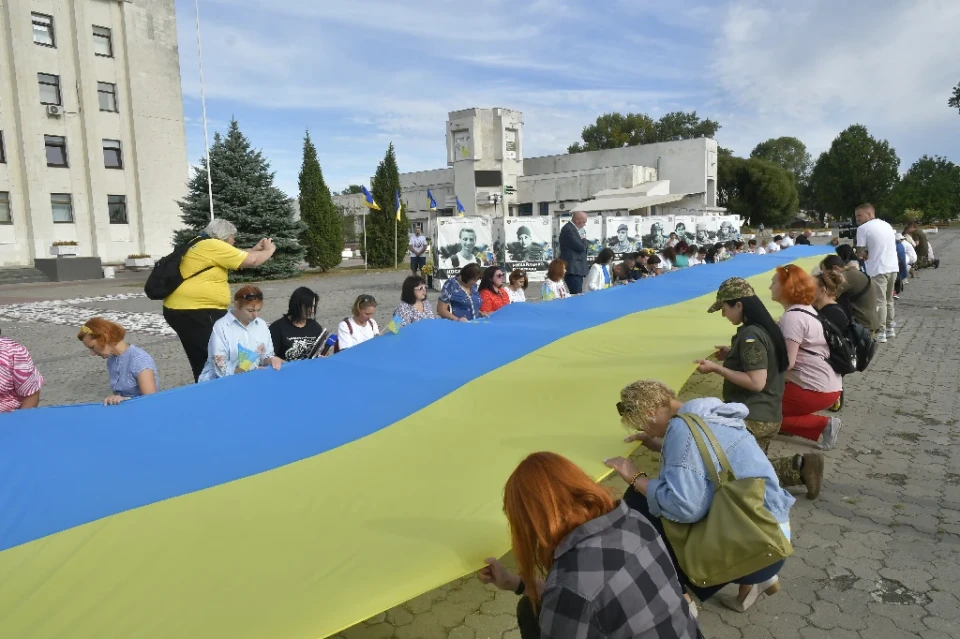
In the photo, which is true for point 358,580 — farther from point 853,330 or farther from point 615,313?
point 615,313

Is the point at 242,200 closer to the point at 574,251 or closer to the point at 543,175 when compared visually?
the point at 574,251

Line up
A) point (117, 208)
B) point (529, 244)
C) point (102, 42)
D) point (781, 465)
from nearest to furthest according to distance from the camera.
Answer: point (781, 465), point (529, 244), point (102, 42), point (117, 208)

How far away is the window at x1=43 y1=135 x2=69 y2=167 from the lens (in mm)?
29922

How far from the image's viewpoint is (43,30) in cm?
A: 2988

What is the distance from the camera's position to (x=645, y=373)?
4293 mm

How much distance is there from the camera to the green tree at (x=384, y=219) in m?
29.4

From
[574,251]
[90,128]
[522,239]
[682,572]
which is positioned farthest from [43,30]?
[682,572]

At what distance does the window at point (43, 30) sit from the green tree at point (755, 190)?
169 feet

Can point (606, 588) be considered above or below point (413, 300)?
below

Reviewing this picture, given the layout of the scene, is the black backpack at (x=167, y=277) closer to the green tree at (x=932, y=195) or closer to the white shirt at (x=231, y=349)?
the white shirt at (x=231, y=349)

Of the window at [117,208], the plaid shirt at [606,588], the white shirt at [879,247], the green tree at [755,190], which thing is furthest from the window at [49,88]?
the green tree at [755,190]

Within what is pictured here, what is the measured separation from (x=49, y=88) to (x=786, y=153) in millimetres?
90578

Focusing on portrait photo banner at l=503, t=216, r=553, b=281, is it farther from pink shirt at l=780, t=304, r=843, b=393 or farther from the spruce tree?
pink shirt at l=780, t=304, r=843, b=393

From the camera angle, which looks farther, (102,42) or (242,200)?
(102,42)
